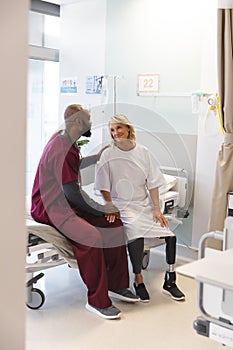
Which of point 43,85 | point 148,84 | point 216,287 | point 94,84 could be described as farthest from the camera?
point 43,85

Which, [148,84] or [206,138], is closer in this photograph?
[206,138]

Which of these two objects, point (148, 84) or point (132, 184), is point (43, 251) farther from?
point (148, 84)

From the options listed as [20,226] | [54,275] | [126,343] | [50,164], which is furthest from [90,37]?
[20,226]

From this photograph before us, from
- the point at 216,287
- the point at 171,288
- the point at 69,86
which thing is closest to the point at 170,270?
the point at 171,288

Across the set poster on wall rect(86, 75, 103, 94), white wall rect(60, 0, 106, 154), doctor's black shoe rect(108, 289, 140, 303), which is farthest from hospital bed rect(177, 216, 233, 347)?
poster on wall rect(86, 75, 103, 94)

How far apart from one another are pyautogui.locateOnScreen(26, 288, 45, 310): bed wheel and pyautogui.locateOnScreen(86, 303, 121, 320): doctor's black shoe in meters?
0.33

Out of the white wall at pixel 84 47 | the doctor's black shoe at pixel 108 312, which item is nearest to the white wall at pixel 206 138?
the white wall at pixel 84 47

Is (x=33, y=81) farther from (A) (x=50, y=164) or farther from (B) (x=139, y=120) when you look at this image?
(A) (x=50, y=164)

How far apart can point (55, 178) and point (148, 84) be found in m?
1.46

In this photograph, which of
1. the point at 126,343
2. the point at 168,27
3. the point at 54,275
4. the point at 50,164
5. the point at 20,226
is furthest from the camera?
the point at 168,27

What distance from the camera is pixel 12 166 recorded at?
2.35ft

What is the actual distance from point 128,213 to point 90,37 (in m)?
1.93

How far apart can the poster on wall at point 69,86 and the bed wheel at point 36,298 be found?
221 cm

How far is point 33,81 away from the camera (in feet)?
15.3
